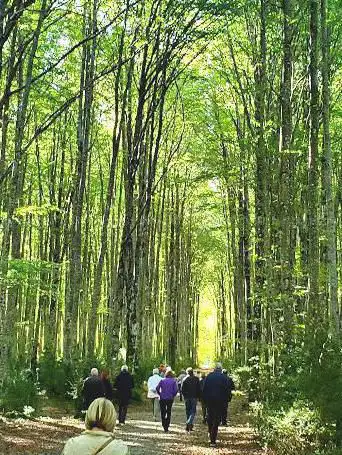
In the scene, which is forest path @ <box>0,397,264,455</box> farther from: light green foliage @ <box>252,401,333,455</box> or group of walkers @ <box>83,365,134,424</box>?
light green foliage @ <box>252,401,333,455</box>

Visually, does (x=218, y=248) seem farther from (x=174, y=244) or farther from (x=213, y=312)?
(x=213, y=312)

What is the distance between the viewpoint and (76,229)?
719 inches

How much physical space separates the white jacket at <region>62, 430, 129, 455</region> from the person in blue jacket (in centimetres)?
996

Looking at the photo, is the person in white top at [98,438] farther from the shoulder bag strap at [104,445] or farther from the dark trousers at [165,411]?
the dark trousers at [165,411]

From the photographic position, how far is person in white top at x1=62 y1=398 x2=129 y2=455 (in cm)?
335

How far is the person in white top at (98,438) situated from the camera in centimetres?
335

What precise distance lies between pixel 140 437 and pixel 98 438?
1064 cm

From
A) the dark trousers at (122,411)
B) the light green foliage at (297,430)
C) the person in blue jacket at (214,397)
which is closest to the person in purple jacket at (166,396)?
the dark trousers at (122,411)

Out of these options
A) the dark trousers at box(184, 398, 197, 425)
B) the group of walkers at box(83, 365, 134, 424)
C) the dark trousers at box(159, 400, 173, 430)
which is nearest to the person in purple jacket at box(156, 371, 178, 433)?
the dark trousers at box(159, 400, 173, 430)

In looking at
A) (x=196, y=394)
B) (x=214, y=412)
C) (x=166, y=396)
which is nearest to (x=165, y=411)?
(x=166, y=396)

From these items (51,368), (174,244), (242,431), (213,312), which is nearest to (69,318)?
(51,368)

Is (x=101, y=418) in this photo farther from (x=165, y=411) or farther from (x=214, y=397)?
(x=165, y=411)

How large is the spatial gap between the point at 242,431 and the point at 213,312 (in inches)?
2560

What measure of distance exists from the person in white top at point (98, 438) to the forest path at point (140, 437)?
7698 millimetres
